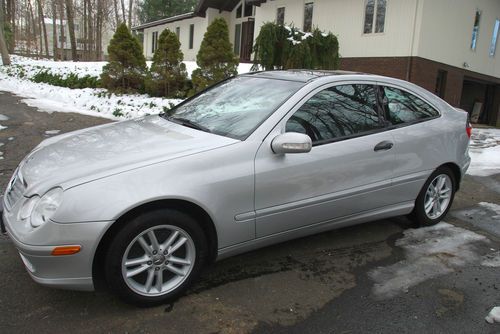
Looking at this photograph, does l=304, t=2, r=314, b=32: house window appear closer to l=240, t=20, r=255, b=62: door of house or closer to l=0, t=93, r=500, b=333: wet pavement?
l=240, t=20, r=255, b=62: door of house

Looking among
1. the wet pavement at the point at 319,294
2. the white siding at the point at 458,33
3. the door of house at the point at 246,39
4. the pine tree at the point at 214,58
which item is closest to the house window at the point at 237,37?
the door of house at the point at 246,39

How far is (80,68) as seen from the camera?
15758mm

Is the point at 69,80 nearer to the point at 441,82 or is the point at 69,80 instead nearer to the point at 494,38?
the point at 441,82

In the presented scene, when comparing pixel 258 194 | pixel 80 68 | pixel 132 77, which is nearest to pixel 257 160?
pixel 258 194

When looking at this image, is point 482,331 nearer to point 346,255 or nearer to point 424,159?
point 346,255

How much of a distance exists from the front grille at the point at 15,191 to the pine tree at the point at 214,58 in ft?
25.6

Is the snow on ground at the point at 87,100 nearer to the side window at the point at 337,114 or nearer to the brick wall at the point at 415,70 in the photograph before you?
the side window at the point at 337,114

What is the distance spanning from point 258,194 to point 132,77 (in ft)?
31.3

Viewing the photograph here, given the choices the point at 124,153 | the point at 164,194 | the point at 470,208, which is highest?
the point at 124,153

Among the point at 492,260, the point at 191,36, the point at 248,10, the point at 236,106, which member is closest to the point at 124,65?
the point at 236,106

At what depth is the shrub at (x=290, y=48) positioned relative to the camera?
36.9ft

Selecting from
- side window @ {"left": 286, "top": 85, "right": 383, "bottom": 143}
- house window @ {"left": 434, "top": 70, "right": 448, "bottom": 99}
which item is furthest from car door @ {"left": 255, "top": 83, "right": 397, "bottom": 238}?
house window @ {"left": 434, "top": 70, "right": 448, "bottom": 99}

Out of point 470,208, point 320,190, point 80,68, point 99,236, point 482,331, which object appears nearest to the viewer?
point 99,236

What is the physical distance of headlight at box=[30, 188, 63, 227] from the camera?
2549 mm
